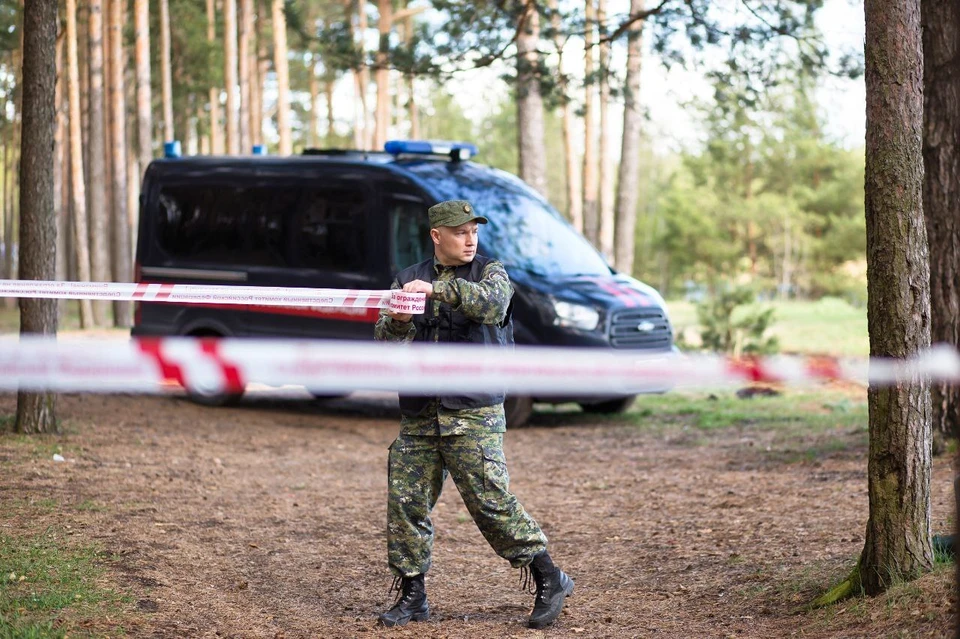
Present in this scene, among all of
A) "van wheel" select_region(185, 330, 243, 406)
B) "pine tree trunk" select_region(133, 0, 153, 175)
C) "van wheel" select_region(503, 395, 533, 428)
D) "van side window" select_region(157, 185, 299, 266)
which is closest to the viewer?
"van wheel" select_region(503, 395, 533, 428)

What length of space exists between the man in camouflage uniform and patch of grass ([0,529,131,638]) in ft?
4.18

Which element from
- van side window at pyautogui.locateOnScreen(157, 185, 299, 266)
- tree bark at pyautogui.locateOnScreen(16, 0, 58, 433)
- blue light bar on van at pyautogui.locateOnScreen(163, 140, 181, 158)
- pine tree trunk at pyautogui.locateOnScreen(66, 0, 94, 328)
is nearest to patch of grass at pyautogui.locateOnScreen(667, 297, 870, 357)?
van side window at pyautogui.locateOnScreen(157, 185, 299, 266)

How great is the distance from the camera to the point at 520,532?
489 centimetres

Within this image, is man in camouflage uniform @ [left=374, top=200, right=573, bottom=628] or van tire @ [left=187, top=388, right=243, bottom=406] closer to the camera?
man in camouflage uniform @ [left=374, top=200, right=573, bottom=628]

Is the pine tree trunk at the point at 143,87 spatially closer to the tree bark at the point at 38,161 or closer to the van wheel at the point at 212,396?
the van wheel at the point at 212,396

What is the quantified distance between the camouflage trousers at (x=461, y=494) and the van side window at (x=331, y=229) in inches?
248

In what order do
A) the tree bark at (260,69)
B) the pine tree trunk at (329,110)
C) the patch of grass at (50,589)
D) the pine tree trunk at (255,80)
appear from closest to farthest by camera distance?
the patch of grass at (50,589), the pine tree trunk at (255,80), the tree bark at (260,69), the pine tree trunk at (329,110)

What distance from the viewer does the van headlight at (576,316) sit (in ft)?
34.3

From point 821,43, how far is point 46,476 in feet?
28.8

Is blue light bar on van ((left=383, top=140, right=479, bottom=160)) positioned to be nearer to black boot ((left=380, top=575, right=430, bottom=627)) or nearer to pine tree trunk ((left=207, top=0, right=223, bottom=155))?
black boot ((left=380, top=575, right=430, bottom=627))

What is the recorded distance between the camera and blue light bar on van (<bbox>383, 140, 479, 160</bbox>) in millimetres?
11547

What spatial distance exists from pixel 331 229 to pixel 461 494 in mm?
6773

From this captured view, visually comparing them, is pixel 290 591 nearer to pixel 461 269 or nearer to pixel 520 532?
pixel 520 532

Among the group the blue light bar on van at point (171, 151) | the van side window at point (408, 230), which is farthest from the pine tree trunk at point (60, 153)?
the van side window at point (408, 230)
